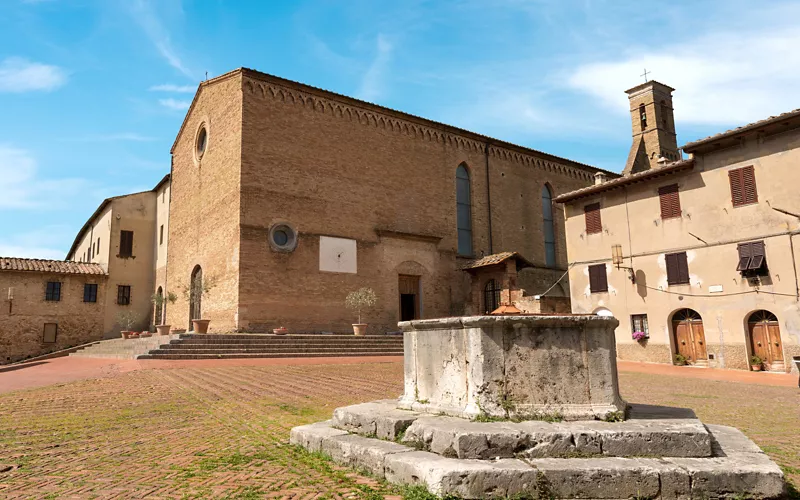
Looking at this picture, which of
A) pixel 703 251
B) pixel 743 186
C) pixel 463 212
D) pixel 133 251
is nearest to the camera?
pixel 743 186

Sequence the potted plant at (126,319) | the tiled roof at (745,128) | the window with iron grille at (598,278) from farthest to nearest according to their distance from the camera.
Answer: the potted plant at (126,319) → the window with iron grille at (598,278) → the tiled roof at (745,128)

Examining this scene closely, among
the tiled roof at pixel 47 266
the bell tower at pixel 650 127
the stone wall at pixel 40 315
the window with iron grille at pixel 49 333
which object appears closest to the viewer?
the stone wall at pixel 40 315

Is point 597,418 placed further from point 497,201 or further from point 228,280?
point 497,201

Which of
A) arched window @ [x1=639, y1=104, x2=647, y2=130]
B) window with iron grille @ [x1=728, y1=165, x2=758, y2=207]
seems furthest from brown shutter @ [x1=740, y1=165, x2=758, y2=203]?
arched window @ [x1=639, y1=104, x2=647, y2=130]

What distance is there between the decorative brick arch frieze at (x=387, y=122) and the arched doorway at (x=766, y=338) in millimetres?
16704

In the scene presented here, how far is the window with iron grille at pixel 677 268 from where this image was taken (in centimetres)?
1867

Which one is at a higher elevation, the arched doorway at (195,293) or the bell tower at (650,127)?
the bell tower at (650,127)

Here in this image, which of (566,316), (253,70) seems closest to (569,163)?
(253,70)

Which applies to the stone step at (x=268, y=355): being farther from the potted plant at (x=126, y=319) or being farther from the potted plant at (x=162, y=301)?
the potted plant at (x=126, y=319)

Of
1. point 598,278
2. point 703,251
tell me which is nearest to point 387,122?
point 598,278

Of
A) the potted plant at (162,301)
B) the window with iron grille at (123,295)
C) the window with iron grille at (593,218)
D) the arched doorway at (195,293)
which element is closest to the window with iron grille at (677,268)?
the window with iron grille at (593,218)

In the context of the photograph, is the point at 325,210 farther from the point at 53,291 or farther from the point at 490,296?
the point at 53,291

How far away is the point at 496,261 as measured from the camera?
25656 millimetres

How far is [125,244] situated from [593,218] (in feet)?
83.1
